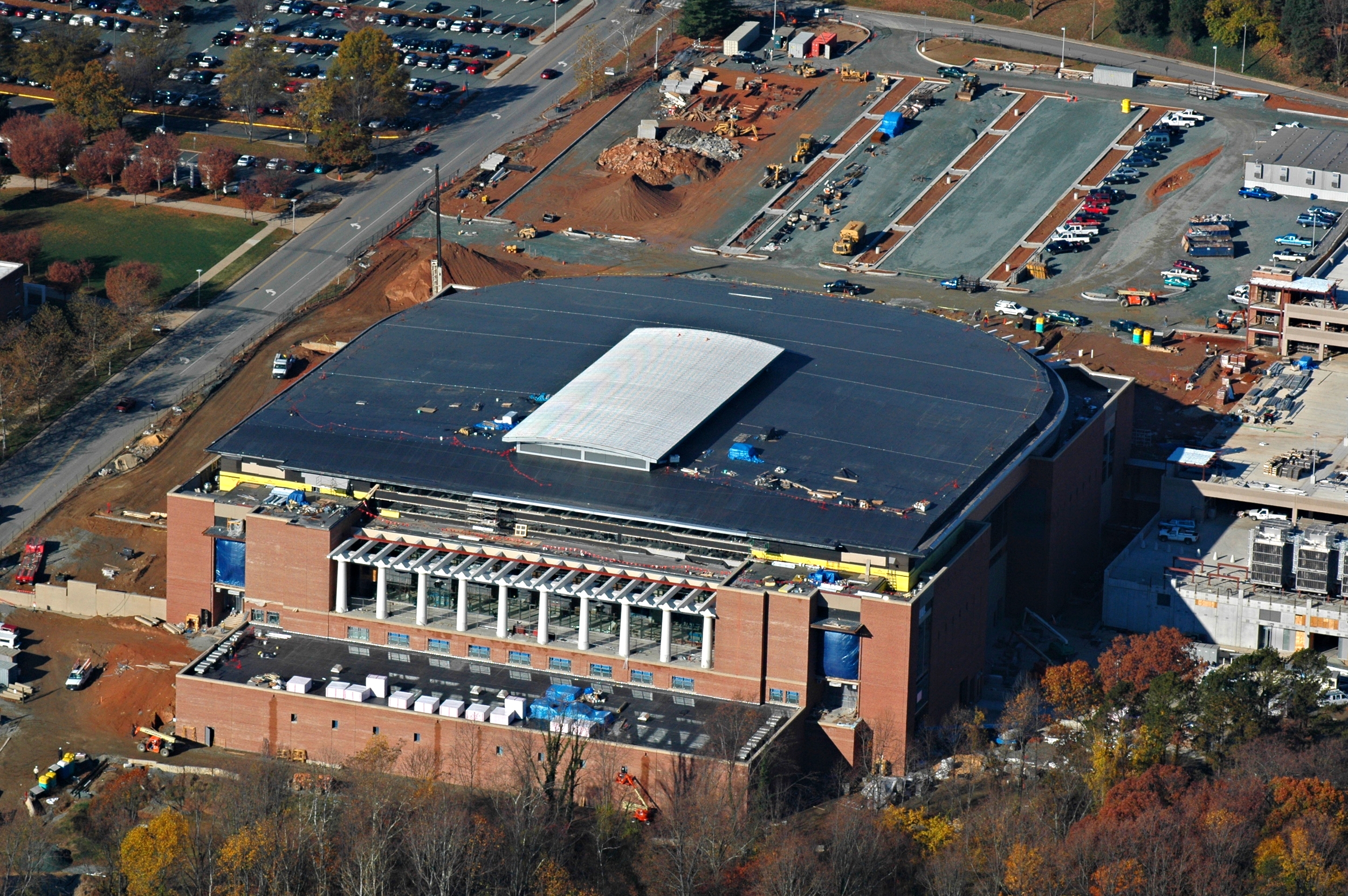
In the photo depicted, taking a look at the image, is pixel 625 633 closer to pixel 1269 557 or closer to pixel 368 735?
pixel 368 735

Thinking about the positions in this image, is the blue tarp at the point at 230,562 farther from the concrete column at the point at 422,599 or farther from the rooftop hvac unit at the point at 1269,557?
the rooftop hvac unit at the point at 1269,557

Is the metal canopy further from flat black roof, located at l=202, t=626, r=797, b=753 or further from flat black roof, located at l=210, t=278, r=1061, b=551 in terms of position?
flat black roof, located at l=202, t=626, r=797, b=753

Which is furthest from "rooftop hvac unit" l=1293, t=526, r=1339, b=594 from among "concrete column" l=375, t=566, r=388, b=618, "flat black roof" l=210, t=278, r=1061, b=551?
"concrete column" l=375, t=566, r=388, b=618

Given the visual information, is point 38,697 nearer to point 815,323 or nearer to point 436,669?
point 436,669

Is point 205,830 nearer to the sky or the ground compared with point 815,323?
nearer to the ground

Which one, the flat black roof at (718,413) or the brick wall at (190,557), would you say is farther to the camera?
the brick wall at (190,557)

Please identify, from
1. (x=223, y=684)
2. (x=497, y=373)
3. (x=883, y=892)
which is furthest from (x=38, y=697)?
(x=883, y=892)

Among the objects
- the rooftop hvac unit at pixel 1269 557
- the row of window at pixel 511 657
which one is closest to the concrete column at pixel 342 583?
the row of window at pixel 511 657
